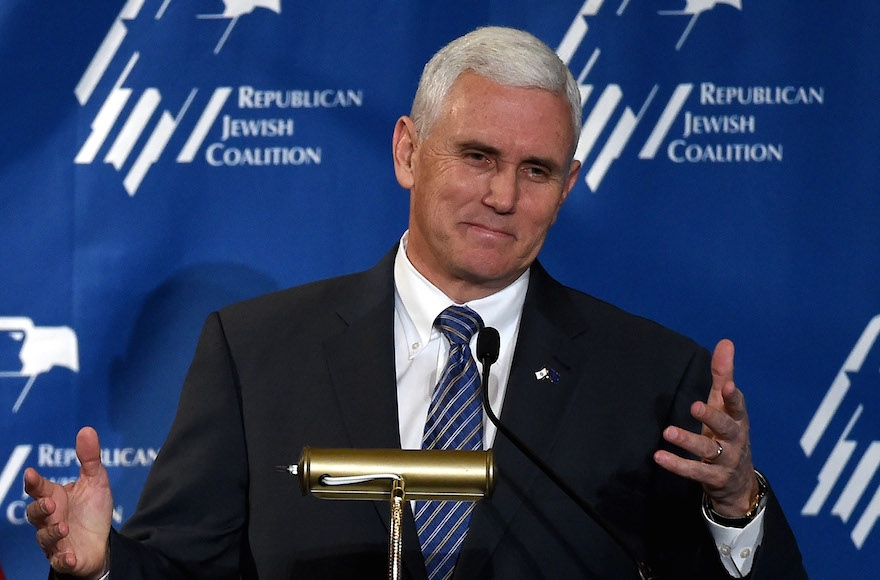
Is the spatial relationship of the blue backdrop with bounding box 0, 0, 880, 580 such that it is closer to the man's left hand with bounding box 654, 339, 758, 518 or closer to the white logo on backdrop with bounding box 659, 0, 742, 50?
the white logo on backdrop with bounding box 659, 0, 742, 50

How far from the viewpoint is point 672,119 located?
10.6 feet

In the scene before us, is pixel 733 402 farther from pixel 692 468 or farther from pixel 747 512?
pixel 747 512

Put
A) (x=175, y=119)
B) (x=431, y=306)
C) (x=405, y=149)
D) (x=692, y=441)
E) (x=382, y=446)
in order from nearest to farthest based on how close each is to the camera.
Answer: (x=692, y=441) < (x=382, y=446) < (x=431, y=306) < (x=405, y=149) < (x=175, y=119)

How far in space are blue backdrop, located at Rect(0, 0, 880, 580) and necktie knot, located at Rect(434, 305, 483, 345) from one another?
0.83m

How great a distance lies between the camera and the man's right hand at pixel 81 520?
1.92m

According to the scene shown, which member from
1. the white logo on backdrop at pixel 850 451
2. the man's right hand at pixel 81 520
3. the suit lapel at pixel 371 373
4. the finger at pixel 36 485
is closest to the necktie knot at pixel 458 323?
the suit lapel at pixel 371 373

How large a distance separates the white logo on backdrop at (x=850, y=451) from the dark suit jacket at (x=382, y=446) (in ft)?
2.65

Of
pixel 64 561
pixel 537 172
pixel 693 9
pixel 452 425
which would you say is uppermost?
pixel 693 9

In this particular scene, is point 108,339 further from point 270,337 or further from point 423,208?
point 423,208

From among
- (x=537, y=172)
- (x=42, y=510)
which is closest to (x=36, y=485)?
(x=42, y=510)

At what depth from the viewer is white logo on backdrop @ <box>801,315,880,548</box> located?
10.3 feet

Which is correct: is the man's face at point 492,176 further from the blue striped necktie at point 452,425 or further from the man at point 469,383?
the blue striped necktie at point 452,425

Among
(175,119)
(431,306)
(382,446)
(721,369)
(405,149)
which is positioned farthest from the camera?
(175,119)

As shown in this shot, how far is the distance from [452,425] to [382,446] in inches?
5.3
